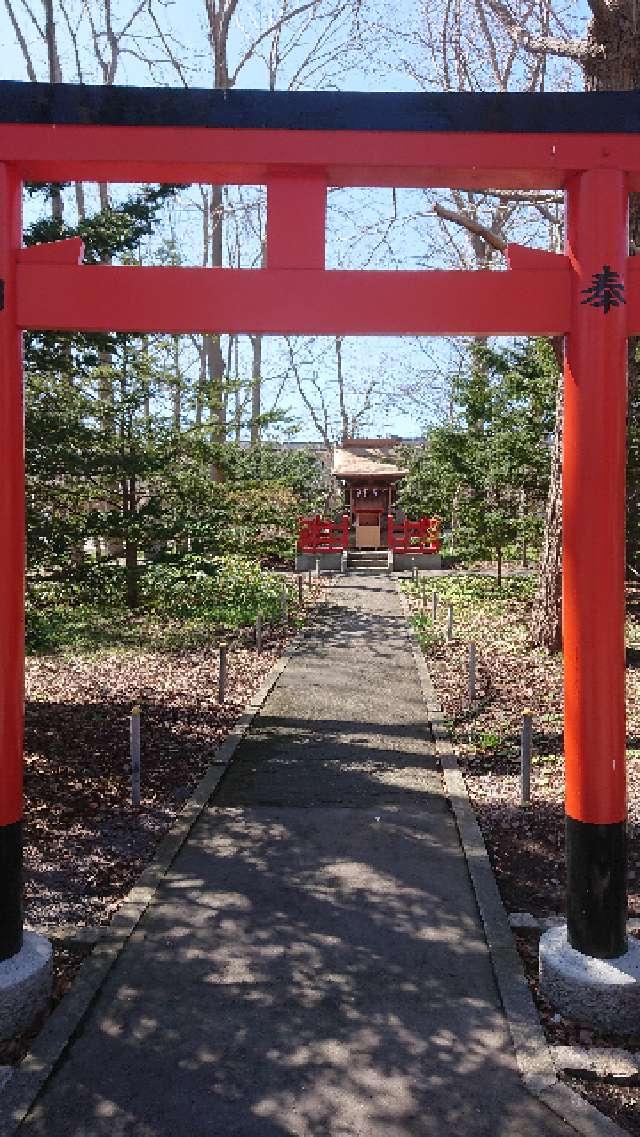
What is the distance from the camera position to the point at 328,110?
371 centimetres

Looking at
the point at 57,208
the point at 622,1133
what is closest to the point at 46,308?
the point at 622,1133

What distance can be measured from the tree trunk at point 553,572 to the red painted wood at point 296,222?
330 inches

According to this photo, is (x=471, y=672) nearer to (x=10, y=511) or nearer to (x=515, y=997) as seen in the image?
(x=515, y=997)

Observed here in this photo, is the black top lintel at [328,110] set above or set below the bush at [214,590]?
above

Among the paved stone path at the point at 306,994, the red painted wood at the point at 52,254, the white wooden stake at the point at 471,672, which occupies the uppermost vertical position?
the red painted wood at the point at 52,254

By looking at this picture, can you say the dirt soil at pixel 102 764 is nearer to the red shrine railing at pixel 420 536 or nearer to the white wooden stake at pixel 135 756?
the white wooden stake at pixel 135 756

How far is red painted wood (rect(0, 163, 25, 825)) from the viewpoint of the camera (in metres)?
3.74

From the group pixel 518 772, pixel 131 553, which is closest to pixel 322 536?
pixel 131 553

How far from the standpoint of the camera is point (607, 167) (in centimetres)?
376

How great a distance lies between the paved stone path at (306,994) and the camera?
128 inches

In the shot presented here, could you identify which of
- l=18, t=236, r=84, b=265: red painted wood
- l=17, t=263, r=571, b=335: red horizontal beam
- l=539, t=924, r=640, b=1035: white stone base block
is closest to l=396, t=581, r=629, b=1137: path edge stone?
l=539, t=924, r=640, b=1035: white stone base block

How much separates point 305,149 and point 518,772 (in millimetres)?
5767

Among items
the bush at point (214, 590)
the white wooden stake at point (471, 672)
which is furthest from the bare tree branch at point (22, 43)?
the white wooden stake at point (471, 672)

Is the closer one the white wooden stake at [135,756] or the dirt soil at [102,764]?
the dirt soil at [102,764]
